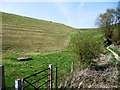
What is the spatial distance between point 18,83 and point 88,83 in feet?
19.0

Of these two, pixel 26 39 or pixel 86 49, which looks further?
pixel 26 39

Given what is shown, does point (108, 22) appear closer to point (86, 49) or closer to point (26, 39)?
point (26, 39)

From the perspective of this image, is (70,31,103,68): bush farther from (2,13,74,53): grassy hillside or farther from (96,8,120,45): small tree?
(96,8,120,45): small tree

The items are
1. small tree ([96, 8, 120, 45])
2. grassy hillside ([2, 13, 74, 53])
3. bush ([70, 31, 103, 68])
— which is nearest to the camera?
bush ([70, 31, 103, 68])

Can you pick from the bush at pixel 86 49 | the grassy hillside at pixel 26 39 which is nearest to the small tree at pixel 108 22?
the grassy hillside at pixel 26 39

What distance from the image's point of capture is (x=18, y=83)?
6.93m

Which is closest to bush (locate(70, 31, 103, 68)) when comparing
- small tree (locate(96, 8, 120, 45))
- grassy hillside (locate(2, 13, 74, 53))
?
grassy hillside (locate(2, 13, 74, 53))

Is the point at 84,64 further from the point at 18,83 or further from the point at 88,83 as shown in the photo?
the point at 18,83

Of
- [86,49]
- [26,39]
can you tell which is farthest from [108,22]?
[86,49]

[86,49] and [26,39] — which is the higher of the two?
[26,39]

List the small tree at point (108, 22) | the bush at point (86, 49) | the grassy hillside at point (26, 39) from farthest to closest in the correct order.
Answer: the small tree at point (108, 22) → the grassy hillside at point (26, 39) → the bush at point (86, 49)

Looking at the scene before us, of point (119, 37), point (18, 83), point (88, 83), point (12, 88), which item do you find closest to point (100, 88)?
point (88, 83)

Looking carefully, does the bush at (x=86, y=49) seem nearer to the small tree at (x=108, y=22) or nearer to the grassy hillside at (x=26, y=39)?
the grassy hillside at (x=26, y=39)

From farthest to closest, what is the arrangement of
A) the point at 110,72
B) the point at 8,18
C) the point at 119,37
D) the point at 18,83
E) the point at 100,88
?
the point at 8,18, the point at 119,37, the point at 110,72, the point at 100,88, the point at 18,83
